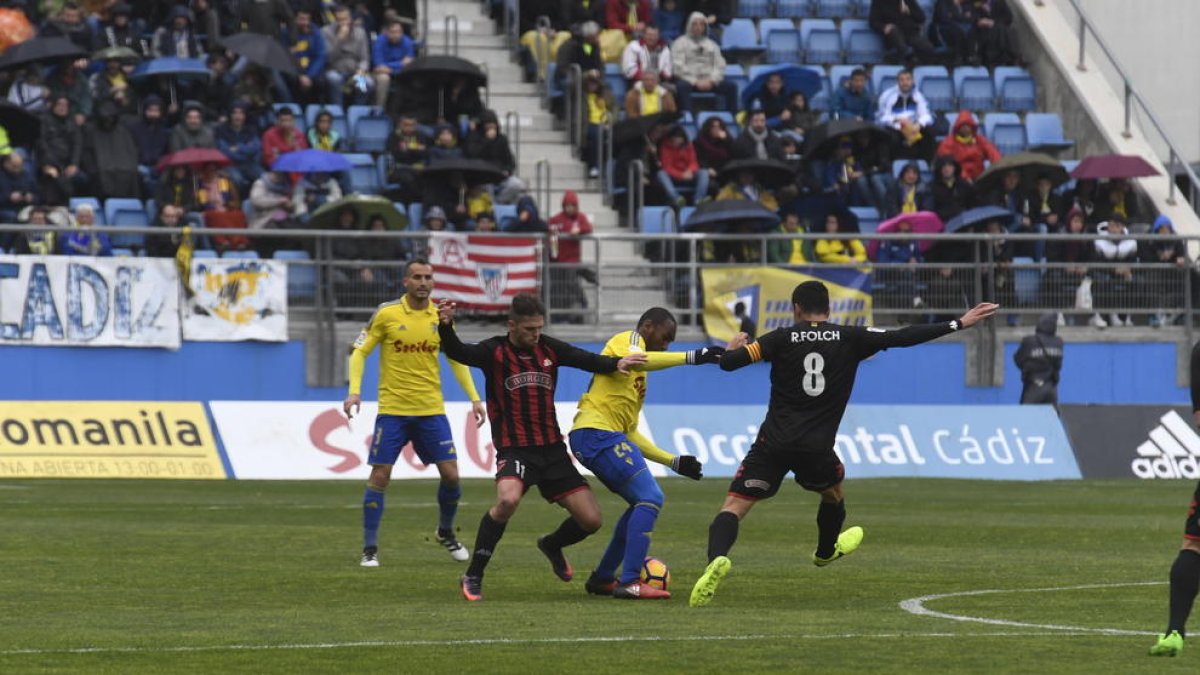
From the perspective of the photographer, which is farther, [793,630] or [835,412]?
[835,412]

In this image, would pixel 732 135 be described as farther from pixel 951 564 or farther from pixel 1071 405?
pixel 951 564

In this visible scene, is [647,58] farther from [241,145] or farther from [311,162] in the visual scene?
[241,145]

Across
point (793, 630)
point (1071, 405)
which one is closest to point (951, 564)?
point (793, 630)

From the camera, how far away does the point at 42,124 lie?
32.3 metres

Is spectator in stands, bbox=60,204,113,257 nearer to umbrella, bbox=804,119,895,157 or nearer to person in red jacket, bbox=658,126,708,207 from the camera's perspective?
person in red jacket, bbox=658,126,708,207

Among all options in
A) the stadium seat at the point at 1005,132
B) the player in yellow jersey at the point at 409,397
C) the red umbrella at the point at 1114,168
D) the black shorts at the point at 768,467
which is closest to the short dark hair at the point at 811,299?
the black shorts at the point at 768,467

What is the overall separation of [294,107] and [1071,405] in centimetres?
1212

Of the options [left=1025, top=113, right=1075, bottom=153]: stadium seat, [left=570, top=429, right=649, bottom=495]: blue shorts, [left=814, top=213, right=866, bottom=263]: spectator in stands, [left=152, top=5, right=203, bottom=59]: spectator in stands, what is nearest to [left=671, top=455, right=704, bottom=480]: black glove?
[left=570, top=429, right=649, bottom=495]: blue shorts

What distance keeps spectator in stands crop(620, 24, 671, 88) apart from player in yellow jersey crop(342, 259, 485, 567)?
19.4 m

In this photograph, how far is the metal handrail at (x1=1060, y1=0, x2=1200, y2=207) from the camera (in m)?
37.1

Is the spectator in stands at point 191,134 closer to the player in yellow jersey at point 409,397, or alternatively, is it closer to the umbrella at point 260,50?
the umbrella at point 260,50

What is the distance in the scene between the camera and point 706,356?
45.8 feet

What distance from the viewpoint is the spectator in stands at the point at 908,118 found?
36844 mm

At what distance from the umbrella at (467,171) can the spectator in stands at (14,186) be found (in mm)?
5475
